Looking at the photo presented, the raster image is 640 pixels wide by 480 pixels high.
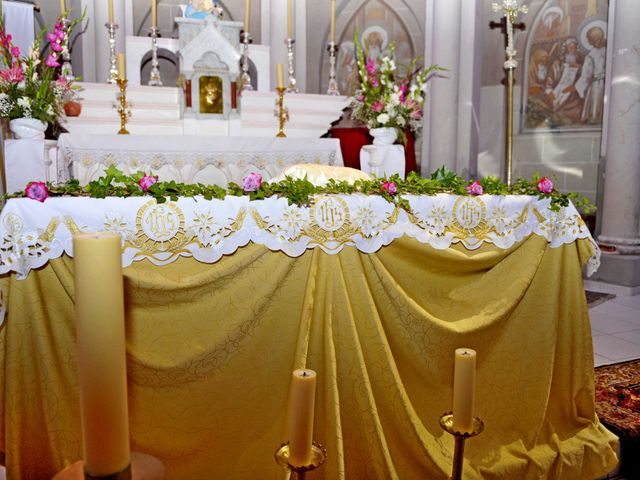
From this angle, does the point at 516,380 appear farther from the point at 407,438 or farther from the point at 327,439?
the point at 327,439

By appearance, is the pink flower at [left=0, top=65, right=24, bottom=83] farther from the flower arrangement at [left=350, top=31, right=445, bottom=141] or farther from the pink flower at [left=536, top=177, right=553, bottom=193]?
the pink flower at [left=536, top=177, right=553, bottom=193]

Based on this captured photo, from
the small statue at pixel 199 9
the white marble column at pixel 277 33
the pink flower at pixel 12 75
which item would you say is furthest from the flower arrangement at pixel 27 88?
the white marble column at pixel 277 33

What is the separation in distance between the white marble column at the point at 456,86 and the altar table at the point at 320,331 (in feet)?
14.3

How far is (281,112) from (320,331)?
3550 mm

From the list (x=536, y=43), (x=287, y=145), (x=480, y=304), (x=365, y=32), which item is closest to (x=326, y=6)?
(x=365, y=32)

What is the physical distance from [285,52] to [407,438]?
5.82m

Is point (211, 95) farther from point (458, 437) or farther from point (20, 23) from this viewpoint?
point (458, 437)

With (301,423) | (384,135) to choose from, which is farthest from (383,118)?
(301,423)

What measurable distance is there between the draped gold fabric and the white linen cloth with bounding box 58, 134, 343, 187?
282 centimetres

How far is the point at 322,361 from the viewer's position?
2.04m

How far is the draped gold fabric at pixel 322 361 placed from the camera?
6.05ft

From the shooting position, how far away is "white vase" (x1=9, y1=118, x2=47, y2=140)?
14.2 feet

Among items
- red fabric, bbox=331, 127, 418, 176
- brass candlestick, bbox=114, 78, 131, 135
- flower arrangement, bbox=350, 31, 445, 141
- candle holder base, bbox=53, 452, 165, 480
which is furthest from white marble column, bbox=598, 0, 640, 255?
candle holder base, bbox=53, 452, 165, 480

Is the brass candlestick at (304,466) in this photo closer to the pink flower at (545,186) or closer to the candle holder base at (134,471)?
the candle holder base at (134,471)
